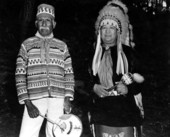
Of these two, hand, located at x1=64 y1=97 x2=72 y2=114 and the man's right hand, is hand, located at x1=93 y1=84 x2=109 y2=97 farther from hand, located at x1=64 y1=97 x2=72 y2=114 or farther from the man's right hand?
the man's right hand

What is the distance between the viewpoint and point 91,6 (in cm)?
752

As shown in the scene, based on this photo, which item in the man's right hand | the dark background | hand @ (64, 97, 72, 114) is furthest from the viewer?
the dark background

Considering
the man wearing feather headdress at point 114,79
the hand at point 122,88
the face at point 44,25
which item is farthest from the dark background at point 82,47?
the face at point 44,25

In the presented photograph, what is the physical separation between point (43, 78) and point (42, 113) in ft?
1.13

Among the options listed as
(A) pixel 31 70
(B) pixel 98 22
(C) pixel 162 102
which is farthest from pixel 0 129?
(C) pixel 162 102

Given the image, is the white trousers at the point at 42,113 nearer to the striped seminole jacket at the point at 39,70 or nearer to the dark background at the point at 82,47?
the striped seminole jacket at the point at 39,70

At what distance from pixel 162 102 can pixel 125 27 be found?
11.2ft

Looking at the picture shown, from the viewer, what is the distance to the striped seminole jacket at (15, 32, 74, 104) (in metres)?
3.03

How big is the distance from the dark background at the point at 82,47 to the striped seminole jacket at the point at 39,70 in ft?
6.31

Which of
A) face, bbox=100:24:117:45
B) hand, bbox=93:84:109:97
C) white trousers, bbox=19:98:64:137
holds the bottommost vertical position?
white trousers, bbox=19:98:64:137

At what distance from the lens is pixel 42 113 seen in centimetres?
310

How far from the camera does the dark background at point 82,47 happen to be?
18.1ft

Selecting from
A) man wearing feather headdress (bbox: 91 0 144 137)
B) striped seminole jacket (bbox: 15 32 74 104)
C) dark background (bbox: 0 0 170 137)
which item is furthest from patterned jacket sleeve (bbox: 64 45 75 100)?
dark background (bbox: 0 0 170 137)

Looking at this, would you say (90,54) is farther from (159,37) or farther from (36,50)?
(159,37)
